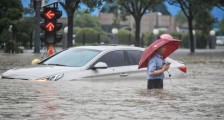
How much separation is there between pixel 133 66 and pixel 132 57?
0.29 m

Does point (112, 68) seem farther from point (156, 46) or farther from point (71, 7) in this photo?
point (71, 7)

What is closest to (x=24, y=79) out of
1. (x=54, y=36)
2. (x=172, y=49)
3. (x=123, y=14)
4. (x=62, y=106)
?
(x=172, y=49)

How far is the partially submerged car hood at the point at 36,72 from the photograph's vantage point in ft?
44.4

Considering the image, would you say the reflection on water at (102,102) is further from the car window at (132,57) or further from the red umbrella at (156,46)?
the car window at (132,57)

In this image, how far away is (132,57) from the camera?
1521cm

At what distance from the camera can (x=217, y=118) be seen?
27.1ft

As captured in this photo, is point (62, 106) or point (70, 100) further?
point (70, 100)

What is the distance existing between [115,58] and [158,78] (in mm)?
3251

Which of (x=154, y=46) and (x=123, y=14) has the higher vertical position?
(x=123, y=14)

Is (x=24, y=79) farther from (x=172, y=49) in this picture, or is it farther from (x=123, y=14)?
(x=123, y=14)

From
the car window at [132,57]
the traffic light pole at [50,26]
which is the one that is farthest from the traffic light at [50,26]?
the car window at [132,57]

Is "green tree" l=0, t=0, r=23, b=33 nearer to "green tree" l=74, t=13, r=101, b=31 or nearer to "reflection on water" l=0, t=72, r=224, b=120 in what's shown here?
"reflection on water" l=0, t=72, r=224, b=120

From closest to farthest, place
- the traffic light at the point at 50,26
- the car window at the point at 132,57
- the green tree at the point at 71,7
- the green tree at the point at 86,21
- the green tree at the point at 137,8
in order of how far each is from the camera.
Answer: the car window at the point at 132,57, the traffic light at the point at 50,26, the green tree at the point at 71,7, the green tree at the point at 137,8, the green tree at the point at 86,21

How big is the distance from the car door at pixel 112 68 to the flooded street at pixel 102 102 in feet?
4.51
